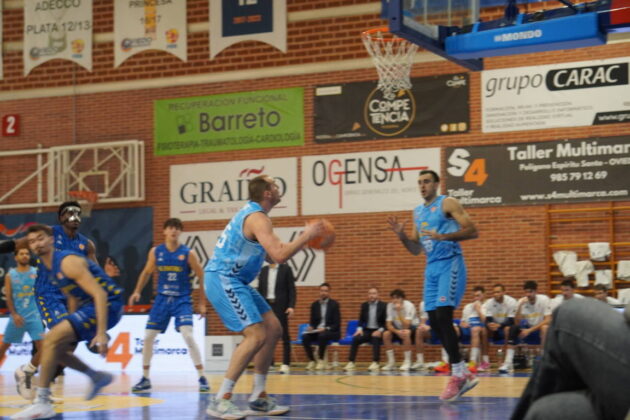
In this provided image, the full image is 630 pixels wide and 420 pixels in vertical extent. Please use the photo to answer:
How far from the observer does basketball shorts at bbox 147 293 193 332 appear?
11.3 meters

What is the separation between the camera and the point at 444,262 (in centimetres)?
920

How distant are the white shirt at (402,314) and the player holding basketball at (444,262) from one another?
720cm

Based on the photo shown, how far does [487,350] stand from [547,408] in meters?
14.0

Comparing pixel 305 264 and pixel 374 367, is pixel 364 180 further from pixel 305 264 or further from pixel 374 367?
pixel 374 367

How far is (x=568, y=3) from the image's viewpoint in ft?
39.0

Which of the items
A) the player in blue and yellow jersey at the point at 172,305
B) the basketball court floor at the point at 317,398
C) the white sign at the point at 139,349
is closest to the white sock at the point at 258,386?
the basketball court floor at the point at 317,398

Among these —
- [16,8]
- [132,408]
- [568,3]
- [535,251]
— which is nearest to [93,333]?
[132,408]

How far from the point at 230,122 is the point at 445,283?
37.1ft

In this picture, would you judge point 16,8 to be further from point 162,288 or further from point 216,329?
point 162,288

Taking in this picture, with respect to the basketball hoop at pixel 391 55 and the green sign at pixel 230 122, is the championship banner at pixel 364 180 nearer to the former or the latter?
the green sign at pixel 230 122

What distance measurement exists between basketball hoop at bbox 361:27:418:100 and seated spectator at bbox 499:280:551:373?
4354 mm

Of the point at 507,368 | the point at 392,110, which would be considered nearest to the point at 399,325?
the point at 507,368

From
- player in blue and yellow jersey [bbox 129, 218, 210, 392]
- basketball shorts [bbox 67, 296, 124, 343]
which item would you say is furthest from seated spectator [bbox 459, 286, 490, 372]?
basketball shorts [bbox 67, 296, 124, 343]

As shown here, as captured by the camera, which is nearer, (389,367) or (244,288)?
(244,288)
